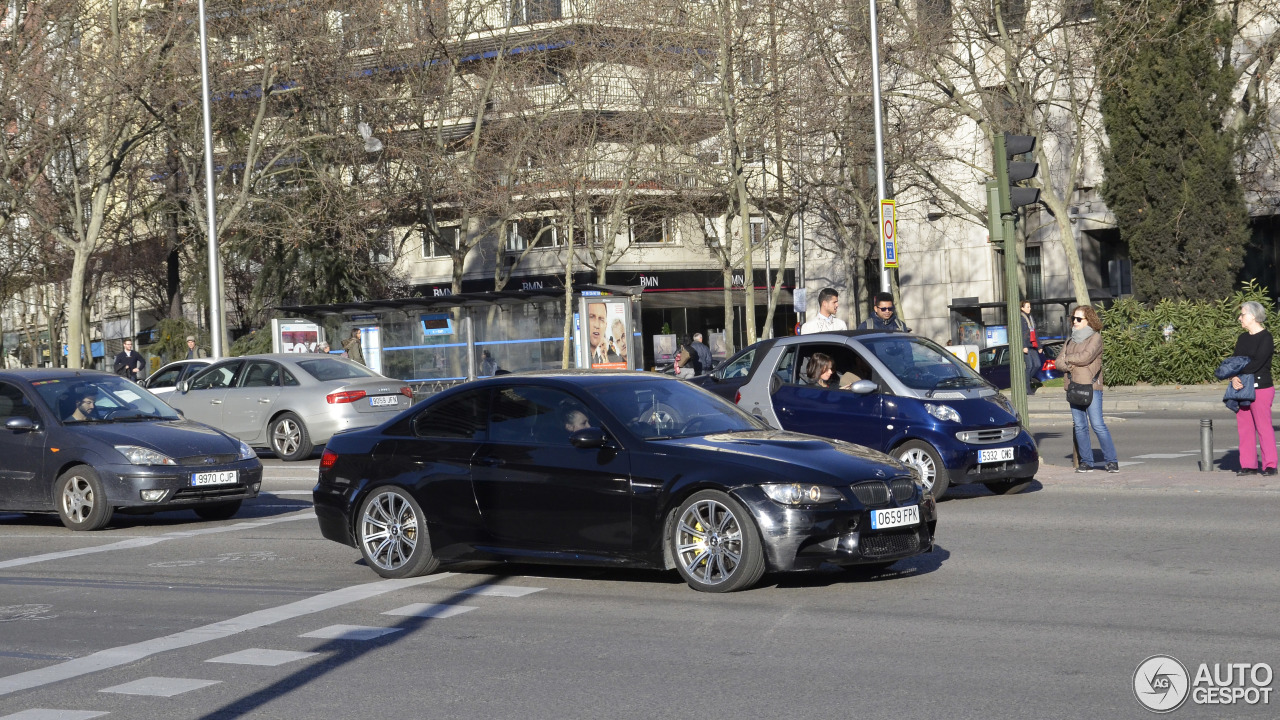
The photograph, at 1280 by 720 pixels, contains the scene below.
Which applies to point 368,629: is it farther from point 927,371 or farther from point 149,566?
point 927,371

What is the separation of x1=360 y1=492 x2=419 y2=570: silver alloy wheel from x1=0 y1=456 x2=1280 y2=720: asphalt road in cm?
20

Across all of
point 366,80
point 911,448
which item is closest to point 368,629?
point 911,448

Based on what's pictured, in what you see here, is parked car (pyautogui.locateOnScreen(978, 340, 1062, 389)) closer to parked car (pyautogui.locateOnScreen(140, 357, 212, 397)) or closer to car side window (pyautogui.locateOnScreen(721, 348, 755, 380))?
parked car (pyautogui.locateOnScreen(140, 357, 212, 397))

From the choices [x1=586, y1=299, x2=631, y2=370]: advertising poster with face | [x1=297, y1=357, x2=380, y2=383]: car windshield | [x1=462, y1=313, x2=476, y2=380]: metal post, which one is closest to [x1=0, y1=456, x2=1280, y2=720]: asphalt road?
[x1=297, y1=357, x2=380, y2=383]: car windshield

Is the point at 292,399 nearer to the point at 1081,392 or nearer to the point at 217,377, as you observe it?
the point at 217,377

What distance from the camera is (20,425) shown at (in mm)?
13312

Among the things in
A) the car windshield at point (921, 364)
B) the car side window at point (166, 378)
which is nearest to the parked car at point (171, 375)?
the car side window at point (166, 378)

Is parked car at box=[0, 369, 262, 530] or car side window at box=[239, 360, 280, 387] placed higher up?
car side window at box=[239, 360, 280, 387]

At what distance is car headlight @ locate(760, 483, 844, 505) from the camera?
328 inches

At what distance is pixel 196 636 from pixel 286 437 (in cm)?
1293

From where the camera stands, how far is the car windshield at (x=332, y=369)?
20734 mm

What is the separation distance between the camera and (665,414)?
9297 millimetres

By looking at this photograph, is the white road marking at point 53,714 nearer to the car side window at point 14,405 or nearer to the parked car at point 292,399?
the car side window at point 14,405

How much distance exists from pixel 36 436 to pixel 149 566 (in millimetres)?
3314
